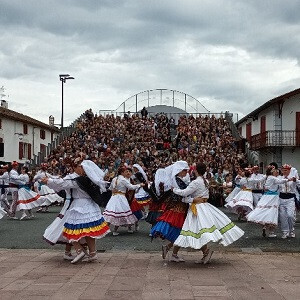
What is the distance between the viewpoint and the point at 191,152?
33.5m

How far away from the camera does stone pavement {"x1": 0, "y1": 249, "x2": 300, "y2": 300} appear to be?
7.90 metres

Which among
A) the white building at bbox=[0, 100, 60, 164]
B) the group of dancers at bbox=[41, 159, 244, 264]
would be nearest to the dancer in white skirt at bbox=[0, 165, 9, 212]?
the group of dancers at bbox=[41, 159, 244, 264]

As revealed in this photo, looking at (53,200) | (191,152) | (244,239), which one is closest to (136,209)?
(244,239)

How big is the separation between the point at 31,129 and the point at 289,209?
4105cm

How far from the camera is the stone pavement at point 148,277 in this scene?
7902 mm

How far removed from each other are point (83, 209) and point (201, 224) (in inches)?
81.6

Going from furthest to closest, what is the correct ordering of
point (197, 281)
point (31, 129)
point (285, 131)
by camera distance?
point (31, 129) → point (285, 131) → point (197, 281)

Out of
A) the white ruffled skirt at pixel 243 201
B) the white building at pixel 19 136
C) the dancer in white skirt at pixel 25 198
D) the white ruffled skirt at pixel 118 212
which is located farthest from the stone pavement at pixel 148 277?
the white building at pixel 19 136

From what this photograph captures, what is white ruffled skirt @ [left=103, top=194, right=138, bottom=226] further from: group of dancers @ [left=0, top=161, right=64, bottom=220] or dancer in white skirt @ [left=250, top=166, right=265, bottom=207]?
group of dancers @ [left=0, top=161, right=64, bottom=220]

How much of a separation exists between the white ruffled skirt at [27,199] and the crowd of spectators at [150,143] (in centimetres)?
813

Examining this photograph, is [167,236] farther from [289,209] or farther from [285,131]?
[285,131]

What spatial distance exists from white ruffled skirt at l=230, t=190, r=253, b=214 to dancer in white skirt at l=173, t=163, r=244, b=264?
761 centimetres

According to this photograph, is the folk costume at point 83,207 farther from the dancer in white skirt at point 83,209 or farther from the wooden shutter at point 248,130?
the wooden shutter at point 248,130

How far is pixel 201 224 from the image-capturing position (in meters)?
10.3
